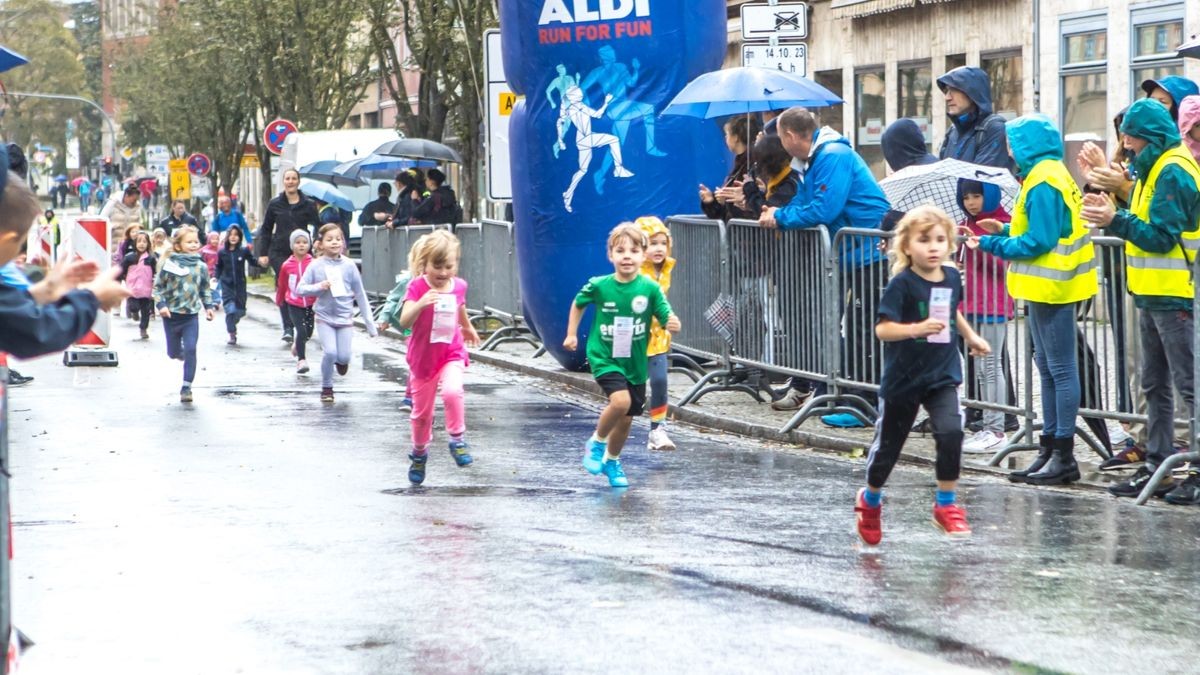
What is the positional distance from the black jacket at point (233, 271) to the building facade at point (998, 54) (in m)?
9.14

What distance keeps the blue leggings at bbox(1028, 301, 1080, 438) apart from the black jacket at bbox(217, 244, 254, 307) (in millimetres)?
16022

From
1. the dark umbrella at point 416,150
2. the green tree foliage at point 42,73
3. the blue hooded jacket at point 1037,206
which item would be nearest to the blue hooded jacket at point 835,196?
the blue hooded jacket at point 1037,206

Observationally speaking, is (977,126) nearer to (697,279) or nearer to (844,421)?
(844,421)

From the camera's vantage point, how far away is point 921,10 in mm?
28578

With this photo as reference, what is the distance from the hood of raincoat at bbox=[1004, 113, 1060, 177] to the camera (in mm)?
10625

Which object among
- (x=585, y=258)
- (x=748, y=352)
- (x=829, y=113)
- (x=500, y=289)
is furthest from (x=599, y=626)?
(x=829, y=113)

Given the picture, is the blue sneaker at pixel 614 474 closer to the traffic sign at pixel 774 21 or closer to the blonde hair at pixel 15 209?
the blonde hair at pixel 15 209

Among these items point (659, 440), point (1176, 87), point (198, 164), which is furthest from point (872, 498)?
point (198, 164)

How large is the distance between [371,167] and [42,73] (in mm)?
84320

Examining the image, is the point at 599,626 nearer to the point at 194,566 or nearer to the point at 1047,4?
the point at 194,566

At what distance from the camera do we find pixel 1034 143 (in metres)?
10.6

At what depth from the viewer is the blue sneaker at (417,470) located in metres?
11.0

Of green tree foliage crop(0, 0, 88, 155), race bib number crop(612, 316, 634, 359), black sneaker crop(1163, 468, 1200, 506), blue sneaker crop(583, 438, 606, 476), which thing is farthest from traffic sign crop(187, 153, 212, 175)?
black sneaker crop(1163, 468, 1200, 506)

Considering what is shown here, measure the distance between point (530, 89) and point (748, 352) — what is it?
4.13 m
